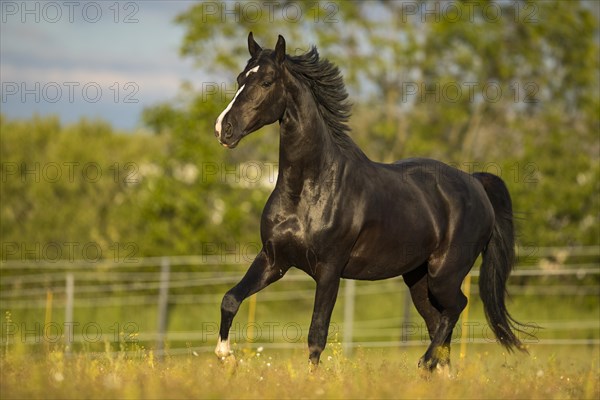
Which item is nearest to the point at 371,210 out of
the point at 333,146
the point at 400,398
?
the point at 333,146

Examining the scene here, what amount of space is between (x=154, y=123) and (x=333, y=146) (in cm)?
1315

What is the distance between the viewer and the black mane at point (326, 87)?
6.02m

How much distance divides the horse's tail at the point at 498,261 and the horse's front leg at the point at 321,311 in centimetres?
218

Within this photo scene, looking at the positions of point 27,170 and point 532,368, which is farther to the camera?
point 27,170

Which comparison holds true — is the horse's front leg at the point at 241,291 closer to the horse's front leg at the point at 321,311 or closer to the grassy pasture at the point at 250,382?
the grassy pasture at the point at 250,382

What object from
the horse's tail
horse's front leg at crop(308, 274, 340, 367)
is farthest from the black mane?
the horse's tail

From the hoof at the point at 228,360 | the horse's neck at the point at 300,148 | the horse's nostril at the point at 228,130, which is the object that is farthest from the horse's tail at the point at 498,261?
the horse's nostril at the point at 228,130

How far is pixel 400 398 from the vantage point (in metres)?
4.71

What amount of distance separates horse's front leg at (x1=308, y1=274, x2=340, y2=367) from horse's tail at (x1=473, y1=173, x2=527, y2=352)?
2.18 meters

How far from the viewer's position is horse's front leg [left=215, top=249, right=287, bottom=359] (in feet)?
18.6

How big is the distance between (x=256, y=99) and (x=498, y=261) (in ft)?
10.0

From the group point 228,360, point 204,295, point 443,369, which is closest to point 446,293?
point 443,369

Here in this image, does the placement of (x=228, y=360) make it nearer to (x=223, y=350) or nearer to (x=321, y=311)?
(x=223, y=350)

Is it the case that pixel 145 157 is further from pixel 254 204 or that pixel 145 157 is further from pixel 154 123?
pixel 254 204
